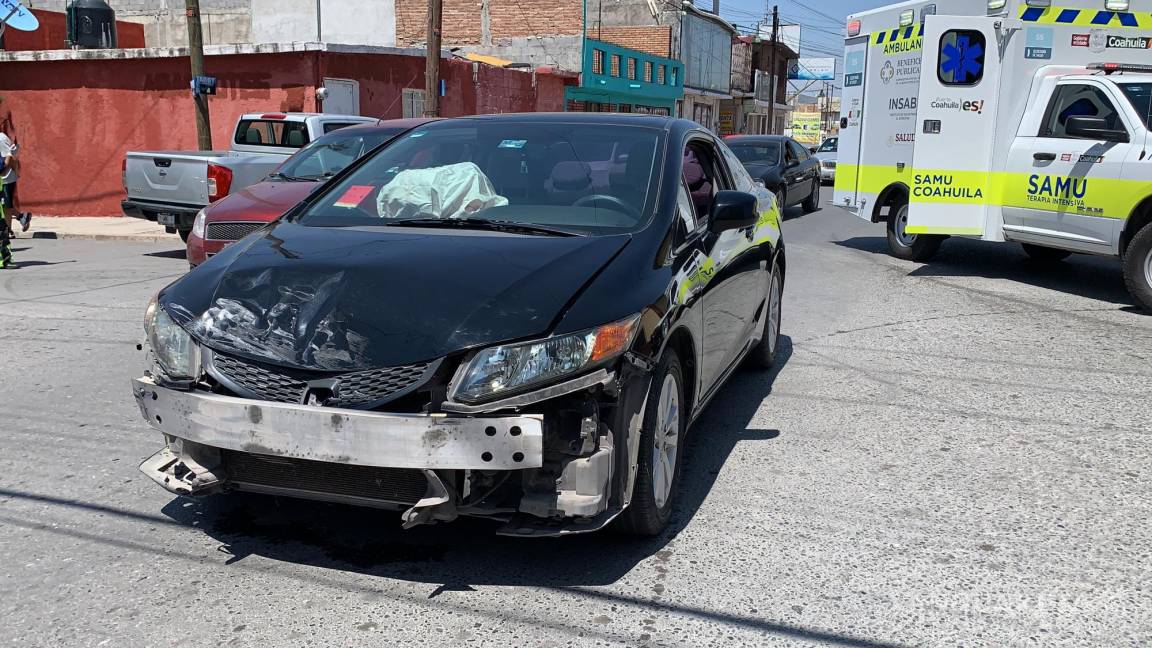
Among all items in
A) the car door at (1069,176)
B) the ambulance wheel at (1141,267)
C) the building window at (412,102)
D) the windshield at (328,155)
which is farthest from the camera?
the building window at (412,102)

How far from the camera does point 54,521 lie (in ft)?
13.6

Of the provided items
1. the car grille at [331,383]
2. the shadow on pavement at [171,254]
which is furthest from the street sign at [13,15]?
the car grille at [331,383]

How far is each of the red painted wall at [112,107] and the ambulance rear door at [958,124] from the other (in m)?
12.7

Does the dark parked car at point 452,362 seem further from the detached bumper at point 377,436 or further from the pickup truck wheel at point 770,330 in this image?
the pickup truck wheel at point 770,330

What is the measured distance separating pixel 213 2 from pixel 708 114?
28.0m

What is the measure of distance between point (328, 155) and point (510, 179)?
6434 millimetres

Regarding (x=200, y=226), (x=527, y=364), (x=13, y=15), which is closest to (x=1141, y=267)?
(x=527, y=364)

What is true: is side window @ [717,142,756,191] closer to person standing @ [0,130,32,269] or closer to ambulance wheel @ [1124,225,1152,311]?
ambulance wheel @ [1124,225,1152,311]

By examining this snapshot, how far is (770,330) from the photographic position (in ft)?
22.3

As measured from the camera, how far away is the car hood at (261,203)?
30.5 feet

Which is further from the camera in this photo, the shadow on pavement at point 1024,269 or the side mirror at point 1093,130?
the shadow on pavement at point 1024,269

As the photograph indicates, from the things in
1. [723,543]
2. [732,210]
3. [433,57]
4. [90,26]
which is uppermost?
[90,26]

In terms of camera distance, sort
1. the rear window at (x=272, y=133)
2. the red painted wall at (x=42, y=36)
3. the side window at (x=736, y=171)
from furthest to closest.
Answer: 1. the red painted wall at (x=42, y=36)
2. the rear window at (x=272, y=133)
3. the side window at (x=736, y=171)

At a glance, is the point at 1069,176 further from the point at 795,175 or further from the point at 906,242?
the point at 795,175
